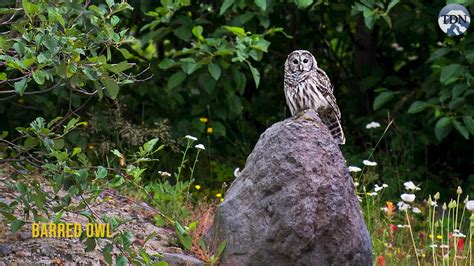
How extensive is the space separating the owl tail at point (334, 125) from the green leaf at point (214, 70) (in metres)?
1.05

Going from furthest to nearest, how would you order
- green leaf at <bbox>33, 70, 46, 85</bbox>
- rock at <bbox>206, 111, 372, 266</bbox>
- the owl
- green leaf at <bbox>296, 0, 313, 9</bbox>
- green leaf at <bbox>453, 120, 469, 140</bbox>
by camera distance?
green leaf at <bbox>453, 120, 469, 140</bbox> < green leaf at <bbox>296, 0, 313, 9</bbox> < the owl < rock at <bbox>206, 111, 372, 266</bbox> < green leaf at <bbox>33, 70, 46, 85</bbox>

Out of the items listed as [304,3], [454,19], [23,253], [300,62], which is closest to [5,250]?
[23,253]

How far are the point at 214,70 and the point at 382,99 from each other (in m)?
1.61

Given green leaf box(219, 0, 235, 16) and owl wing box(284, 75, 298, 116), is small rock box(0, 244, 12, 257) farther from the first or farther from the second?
green leaf box(219, 0, 235, 16)

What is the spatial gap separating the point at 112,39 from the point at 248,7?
108 inches

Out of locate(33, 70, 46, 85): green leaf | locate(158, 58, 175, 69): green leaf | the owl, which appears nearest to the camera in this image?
locate(33, 70, 46, 85): green leaf

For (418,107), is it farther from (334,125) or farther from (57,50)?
(57,50)

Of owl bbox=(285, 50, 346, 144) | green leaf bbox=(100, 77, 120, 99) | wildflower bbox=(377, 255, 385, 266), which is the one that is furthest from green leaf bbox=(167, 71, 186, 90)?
green leaf bbox=(100, 77, 120, 99)

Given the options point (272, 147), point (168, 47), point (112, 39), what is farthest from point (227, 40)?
point (112, 39)

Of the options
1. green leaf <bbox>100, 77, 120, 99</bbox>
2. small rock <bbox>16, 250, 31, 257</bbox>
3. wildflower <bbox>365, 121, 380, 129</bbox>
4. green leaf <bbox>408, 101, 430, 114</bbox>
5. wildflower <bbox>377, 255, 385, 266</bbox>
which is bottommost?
wildflower <bbox>377, 255, 385, 266</bbox>

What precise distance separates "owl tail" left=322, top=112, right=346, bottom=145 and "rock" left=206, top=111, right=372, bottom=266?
76 centimetres

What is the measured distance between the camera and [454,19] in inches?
310

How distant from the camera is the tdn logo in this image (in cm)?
777

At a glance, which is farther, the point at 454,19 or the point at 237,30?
the point at 454,19
